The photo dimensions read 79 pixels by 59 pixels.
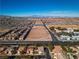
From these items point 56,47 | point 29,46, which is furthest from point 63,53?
point 29,46

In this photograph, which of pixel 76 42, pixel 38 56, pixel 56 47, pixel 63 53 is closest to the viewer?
pixel 38 56

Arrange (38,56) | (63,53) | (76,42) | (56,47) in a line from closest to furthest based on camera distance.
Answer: (38,56)
(63,53)
(56,47)
(76,42)

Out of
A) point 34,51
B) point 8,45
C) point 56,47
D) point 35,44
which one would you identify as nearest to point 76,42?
point 56,47

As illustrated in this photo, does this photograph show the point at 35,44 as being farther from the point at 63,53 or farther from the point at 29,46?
the point at 63,53

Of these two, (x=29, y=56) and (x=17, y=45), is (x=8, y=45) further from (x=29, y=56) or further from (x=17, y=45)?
(x=29, y=56)

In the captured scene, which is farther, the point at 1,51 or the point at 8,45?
the point at 8,45

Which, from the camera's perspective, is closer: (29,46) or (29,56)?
(29,56)

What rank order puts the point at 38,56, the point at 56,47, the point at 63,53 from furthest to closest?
the point at 56,47, the point at 63,53, the point at 38,56

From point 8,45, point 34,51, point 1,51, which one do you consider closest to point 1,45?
point 8,45
